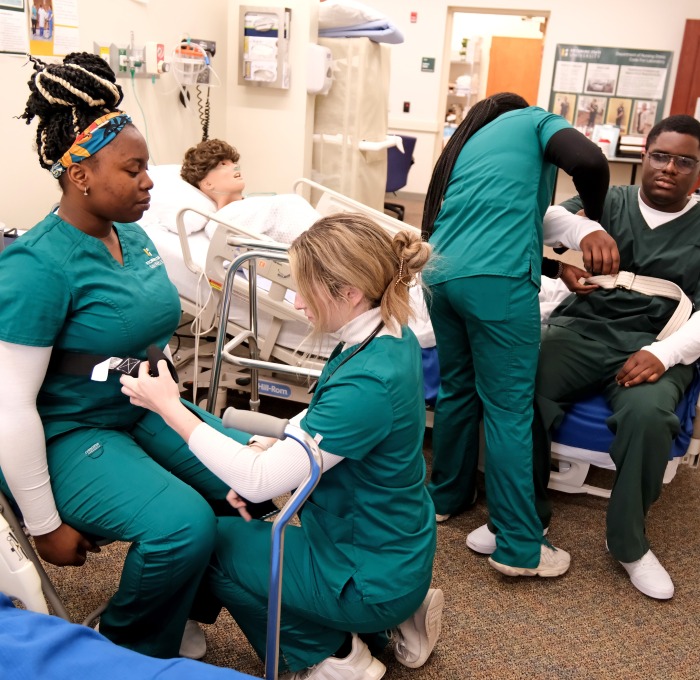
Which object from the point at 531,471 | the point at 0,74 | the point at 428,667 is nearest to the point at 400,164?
the point at 0,74

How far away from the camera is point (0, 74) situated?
2469 mm

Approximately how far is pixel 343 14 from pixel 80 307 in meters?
3.23

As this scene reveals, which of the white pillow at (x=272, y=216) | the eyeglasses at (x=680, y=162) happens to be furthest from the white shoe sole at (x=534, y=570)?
the white pillow at (x=272, y=216)

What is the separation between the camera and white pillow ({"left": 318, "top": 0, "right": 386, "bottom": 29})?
13.3 ft

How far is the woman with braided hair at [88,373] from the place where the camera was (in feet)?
4.36

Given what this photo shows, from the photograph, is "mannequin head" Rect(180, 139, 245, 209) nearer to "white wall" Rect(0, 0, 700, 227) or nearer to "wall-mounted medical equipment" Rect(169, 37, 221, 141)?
"white wall" Rect(0, 0, 700, 227)

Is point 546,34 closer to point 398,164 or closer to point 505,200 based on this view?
point 398,164

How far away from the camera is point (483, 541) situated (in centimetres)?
220

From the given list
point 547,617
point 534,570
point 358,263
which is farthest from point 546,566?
point 358,263

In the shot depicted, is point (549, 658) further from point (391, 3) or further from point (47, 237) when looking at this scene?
point (391, 3)

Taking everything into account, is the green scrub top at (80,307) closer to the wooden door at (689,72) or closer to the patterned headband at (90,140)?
the patterned headband at (90,140)

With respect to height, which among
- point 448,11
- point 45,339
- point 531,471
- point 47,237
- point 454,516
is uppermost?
point 448,11

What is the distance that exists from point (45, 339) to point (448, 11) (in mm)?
7417

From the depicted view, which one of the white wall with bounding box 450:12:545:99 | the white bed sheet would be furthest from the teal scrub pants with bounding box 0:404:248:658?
the white wall with bounding box 450:12:545:99
